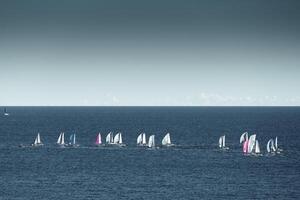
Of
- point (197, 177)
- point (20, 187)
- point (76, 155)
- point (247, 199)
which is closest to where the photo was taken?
point (247, 199)

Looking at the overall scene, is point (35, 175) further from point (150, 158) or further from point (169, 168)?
point (150, 158)

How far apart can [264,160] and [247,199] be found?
55.0 metres

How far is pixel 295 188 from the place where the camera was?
11544 centimetres

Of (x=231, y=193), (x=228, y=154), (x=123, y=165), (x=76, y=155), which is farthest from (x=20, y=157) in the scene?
(x=231, y=193)

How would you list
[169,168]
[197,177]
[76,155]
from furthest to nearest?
[76,155]
[169,168]
[197,177]

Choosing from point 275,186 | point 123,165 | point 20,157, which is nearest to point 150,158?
point 123,165

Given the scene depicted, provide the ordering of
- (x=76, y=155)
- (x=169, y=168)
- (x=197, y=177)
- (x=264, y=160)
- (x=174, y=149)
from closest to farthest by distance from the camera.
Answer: (x=197, y=177) → (x=169, y=168) → (x=264, y=160) → (x=76, y=155) → (x=174, y=149)

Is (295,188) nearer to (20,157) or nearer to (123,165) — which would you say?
(123,165)

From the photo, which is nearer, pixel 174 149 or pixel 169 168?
pixel 169 168

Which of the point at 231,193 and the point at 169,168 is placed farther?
the point at 169,168

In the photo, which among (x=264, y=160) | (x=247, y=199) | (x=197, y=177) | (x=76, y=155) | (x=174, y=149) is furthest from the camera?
(x=174, y=149)

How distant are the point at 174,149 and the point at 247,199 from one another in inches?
3299

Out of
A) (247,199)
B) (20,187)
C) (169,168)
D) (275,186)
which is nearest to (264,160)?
(169,168)

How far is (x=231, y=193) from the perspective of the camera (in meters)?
111
